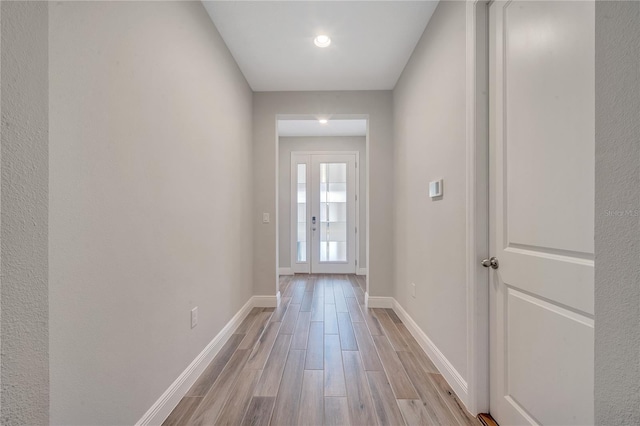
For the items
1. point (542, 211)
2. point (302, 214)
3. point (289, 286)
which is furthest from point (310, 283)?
point (542, 211)

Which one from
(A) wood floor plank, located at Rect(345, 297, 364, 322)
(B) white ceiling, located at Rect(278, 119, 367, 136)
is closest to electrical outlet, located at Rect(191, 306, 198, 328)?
(A) wood floor plank, located at Rect(345, 297, 364, 322)

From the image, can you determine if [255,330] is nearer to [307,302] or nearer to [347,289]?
[307,302]

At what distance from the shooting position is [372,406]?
149 centimetres

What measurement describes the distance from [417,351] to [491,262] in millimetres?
1121

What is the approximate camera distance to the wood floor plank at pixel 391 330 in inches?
86.0

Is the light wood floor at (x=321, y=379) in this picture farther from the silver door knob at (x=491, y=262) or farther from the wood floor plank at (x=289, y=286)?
the wood floor plank at (x=289, y=286)

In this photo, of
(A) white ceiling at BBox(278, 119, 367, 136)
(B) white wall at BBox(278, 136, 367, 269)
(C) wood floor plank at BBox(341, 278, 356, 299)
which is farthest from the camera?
(B) white wall at BBox(278, 136, 367, 269)

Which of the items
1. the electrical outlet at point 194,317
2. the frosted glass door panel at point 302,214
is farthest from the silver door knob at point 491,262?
the frosted glass door panel at point 302,214

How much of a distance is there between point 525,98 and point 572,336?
0.95 meters

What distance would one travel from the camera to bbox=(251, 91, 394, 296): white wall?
311 cm

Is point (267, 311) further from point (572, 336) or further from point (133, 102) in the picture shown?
point (572, 336)

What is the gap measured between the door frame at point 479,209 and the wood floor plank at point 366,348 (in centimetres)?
64

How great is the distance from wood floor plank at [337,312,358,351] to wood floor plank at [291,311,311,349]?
1.01 feet

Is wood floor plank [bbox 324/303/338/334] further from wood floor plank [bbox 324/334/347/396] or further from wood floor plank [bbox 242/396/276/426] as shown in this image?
wood floor plank [bbox 242/396/276/426]
